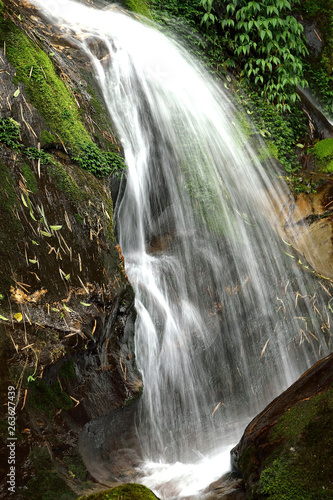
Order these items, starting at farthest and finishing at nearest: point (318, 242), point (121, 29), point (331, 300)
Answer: point (121, 29)
point (318, 242)
point (331, 300)

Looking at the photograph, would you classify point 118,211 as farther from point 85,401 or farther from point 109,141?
point 85,401

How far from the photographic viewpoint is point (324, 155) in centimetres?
770

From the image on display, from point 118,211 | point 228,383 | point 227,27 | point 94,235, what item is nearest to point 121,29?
point 227,27

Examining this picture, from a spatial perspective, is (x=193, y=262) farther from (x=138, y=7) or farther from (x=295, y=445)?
(x=138, y=7)

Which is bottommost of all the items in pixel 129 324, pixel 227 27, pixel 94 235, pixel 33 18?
pixel 129 324

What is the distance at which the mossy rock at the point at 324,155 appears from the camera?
752cm

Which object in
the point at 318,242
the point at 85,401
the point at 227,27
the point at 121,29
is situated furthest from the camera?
the point at 227,27

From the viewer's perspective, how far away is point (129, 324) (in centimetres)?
439

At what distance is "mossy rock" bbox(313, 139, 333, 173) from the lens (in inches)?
296

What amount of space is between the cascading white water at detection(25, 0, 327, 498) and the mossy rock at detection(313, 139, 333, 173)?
109 centimetres

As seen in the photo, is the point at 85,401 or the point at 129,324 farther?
the point at 129,324

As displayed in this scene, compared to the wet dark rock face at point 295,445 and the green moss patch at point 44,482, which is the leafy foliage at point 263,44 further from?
the green moss patch at point 44,482

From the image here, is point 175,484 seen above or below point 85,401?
below

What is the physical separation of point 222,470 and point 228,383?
1351 mm
